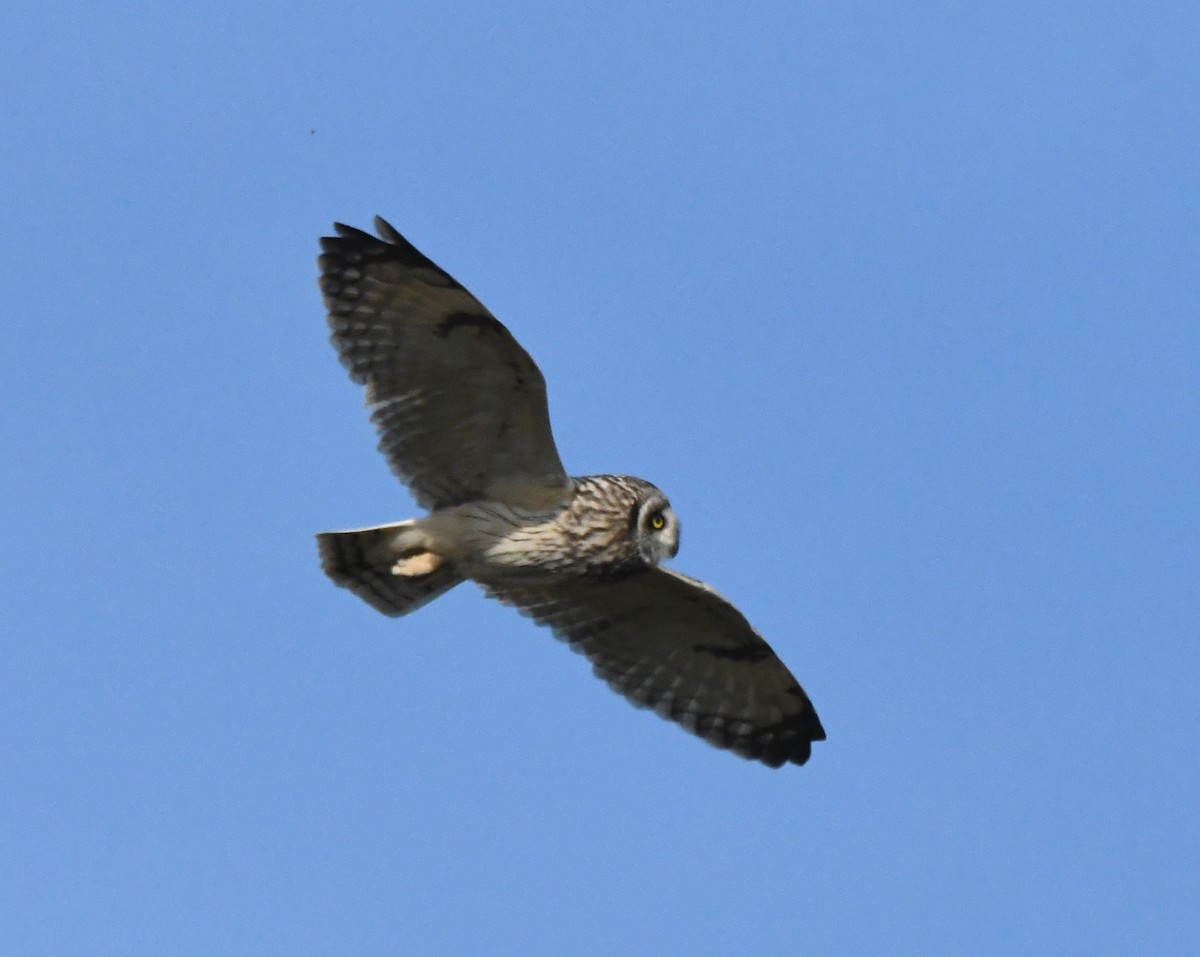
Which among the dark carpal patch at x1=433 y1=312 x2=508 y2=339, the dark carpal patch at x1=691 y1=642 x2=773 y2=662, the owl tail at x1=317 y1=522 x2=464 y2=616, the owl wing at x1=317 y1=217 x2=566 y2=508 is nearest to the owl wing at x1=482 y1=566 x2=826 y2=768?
the dark carpal patch at x1=691 y1=642 x2=773 y2=662

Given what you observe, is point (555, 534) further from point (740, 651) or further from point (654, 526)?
point (740, 651)

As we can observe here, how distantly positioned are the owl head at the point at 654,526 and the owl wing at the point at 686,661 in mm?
501

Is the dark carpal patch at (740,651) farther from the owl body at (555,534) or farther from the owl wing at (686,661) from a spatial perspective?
the owl body at (555,534)

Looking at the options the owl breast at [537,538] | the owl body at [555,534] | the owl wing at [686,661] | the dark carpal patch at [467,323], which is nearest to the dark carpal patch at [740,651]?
the owl wing at [686,661]

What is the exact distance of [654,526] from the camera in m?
8.68

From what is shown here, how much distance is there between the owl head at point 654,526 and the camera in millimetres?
8586

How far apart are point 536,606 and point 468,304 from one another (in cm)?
179

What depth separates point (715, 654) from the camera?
948 centimetres

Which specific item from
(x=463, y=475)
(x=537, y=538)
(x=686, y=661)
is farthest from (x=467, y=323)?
(x=686, y=661)

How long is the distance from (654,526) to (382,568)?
128 centimetres

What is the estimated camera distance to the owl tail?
347 inches

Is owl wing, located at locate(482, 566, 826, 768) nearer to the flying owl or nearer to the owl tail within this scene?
the flying owl

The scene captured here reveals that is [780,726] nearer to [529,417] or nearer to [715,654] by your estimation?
[715,654]

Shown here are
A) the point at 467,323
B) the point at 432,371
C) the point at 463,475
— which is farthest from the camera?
the point at 463,475
